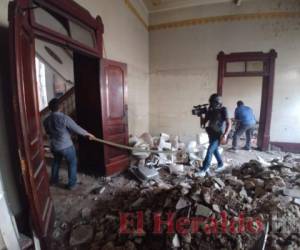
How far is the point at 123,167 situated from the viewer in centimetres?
335

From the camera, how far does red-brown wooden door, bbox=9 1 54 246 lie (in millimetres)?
1230

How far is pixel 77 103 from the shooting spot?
306 centimetres

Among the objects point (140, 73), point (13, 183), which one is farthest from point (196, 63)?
point (13, 183)

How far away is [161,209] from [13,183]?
54.1 inches

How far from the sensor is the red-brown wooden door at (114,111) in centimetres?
288

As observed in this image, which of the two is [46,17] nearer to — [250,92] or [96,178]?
[96,178]

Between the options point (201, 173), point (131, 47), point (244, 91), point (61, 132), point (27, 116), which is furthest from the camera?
point (244, 91)

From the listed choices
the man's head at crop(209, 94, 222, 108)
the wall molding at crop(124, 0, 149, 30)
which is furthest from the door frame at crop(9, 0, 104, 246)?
the man's head at crop(209, 94, 222, 108)

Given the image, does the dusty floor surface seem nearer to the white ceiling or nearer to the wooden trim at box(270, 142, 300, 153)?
the wooden trim at box(270, 142, 300, 153)

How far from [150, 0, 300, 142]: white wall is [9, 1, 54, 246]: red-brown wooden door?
3.89m

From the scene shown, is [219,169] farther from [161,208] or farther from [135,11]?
[135,11]

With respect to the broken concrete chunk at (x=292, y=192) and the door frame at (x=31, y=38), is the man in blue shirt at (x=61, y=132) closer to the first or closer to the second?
the door frame at (x=31, y=38)

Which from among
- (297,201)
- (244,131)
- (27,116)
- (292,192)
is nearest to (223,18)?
(244,131)

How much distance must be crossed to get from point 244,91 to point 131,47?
5064 mm
